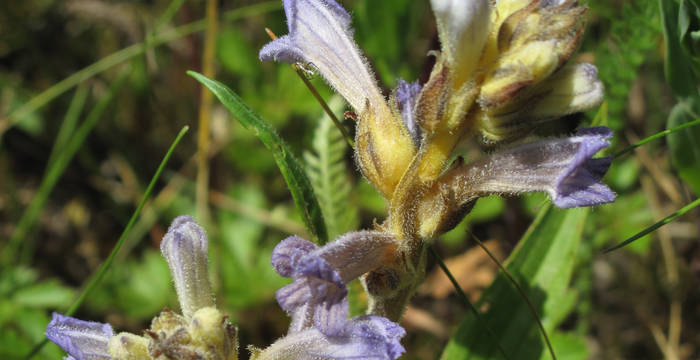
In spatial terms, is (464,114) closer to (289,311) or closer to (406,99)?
(406,99)

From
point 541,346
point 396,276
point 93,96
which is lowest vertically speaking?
point 541,346

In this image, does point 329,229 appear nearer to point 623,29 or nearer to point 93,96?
point 623,29

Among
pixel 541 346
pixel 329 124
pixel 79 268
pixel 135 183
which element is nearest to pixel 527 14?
pixel 329 124

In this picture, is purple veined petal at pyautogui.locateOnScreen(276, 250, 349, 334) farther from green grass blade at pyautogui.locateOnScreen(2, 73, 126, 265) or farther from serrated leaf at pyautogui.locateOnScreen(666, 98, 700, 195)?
green grass blade at pyautogui.locateOnScreen(2, 73, 126, 265)

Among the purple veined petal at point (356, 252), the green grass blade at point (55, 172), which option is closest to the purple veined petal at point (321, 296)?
the purple veined petal at point (356, 252)

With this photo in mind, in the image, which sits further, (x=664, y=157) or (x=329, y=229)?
(x=664, y=157)

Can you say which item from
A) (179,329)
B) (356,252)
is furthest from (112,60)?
(356,252)
